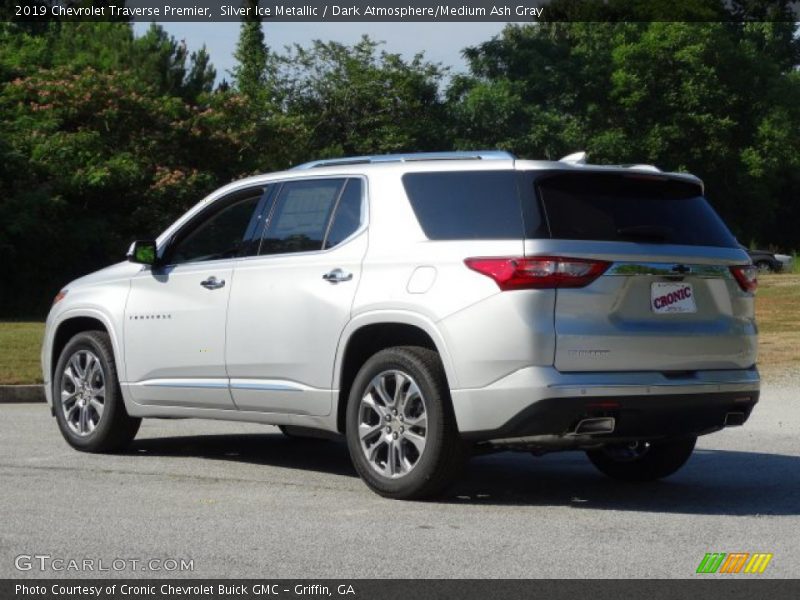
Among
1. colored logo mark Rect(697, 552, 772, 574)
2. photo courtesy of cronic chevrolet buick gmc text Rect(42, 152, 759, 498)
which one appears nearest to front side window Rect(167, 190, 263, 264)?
photo courtesy of cronic chevrolet buick gmc text Rect(42, 152, 759, 498)

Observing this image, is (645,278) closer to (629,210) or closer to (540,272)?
(629,210)

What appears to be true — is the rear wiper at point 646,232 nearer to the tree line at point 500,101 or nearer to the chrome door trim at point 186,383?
the chrome door trim at point 186,383

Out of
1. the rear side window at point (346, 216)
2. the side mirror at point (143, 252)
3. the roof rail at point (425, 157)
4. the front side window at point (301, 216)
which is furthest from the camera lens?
the side mirror at point (143, 252)

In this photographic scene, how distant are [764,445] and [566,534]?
4421 mm

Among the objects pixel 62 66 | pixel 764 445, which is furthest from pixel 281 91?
pixel 764 445

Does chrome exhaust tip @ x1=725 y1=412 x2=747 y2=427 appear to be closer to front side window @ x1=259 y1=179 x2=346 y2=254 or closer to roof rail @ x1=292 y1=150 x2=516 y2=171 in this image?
roof rail @ x1=292 y1=150 x2=516 y2=171

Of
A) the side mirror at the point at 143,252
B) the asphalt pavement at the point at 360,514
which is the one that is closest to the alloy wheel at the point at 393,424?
the asphalt pavement at the point at 360,514

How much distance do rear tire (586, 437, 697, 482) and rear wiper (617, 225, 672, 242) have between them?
1.43 meters

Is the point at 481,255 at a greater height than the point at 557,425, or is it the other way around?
the point at 481,255

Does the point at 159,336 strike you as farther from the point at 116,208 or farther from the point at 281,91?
the point at 281,91

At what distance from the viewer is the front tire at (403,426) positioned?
309 inches

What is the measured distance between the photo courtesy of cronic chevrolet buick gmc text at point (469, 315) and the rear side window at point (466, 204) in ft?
0.04

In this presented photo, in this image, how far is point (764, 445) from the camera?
1106cm

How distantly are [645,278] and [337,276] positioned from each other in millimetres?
1758
